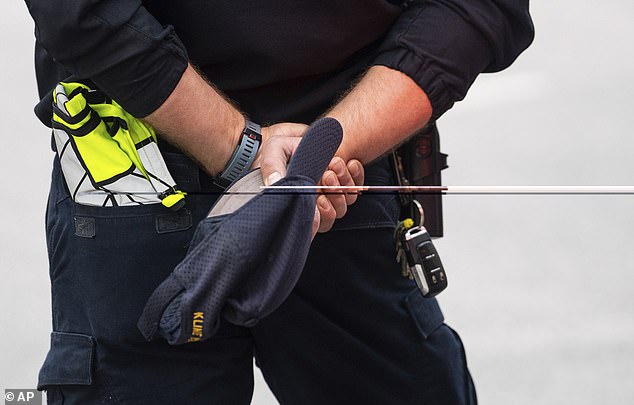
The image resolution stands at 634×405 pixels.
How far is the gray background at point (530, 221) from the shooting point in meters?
1.24

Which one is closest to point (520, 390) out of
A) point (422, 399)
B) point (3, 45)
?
point (422, 399)

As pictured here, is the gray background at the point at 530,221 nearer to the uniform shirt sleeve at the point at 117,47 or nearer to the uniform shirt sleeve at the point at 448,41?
the uniform shirt sleeve at the point at 448,41

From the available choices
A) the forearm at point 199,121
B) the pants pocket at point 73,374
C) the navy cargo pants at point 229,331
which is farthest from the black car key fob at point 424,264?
the pants pocket at point 73,374

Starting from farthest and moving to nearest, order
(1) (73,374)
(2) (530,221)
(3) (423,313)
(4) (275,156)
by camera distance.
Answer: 1. (2) (530,221)
2. (3) (423,313)
3. (1) (73,374)
4. (4) (275,156)

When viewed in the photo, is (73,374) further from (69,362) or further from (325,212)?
(325,212)

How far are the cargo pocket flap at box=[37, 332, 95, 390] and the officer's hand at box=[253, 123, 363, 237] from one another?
0.26m

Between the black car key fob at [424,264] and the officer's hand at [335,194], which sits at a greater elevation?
the officer's hand at [335,194]

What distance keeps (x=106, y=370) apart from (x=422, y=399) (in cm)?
36

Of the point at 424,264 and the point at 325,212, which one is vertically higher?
the point at 325,212

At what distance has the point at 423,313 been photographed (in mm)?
1145

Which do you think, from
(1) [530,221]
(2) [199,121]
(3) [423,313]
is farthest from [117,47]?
(1) [530,221]

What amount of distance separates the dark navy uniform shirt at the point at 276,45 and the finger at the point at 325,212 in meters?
0.13

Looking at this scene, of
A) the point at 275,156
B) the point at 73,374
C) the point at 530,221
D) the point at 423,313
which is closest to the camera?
the point at 275,156

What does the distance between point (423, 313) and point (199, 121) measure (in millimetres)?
371
